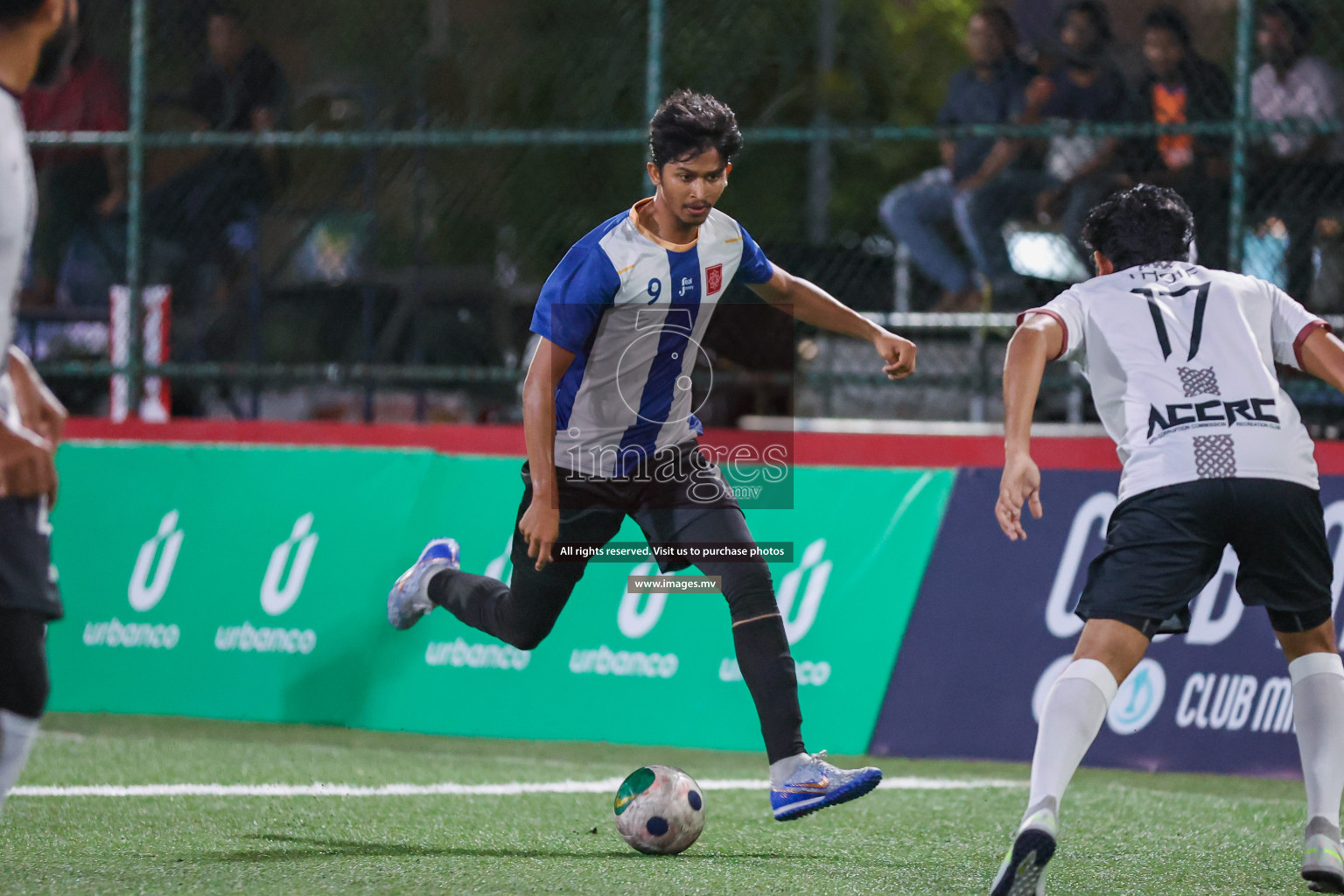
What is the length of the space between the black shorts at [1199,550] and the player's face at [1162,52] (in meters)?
4.42

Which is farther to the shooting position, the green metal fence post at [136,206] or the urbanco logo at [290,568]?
the green metal fence post at [136,206]

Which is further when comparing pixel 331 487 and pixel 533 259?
pixel 533 259

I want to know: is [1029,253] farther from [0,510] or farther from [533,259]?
[0,510]

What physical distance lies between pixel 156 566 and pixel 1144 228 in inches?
222

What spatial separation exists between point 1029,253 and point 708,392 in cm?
177

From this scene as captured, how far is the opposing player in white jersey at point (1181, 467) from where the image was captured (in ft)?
15.2

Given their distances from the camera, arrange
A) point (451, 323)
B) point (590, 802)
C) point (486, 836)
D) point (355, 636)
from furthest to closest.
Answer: point (451, 323) → point (355, 636) → point (590, 802) → point (486, 836)

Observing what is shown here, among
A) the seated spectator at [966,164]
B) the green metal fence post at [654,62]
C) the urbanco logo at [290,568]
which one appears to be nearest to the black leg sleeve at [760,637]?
the urbanco logo at [290,568]

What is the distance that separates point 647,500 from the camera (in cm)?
572

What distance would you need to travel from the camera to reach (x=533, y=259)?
10.9m

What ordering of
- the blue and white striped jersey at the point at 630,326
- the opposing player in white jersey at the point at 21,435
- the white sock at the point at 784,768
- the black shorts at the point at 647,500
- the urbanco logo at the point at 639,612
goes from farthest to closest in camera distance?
the urbanco logo at the point at 639,612
the black shorts at the point at 647,500
the blue and white striped jersey at the point at 630,326
the white sock at the point at 784,768
the opposing player in white jersey at the point at 21,435

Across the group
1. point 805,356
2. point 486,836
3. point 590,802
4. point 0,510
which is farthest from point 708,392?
point 0,510

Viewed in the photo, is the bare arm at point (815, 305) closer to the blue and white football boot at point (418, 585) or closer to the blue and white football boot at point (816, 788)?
the blue and white football boot at point (816, 788)

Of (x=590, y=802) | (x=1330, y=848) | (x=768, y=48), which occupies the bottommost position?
(x=590, y=802)
